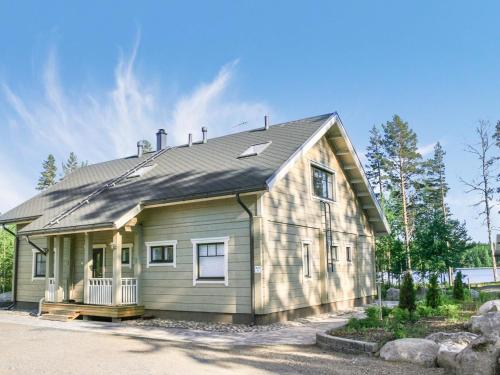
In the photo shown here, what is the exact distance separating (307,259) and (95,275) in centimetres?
822

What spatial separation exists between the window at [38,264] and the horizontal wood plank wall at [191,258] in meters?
6.15

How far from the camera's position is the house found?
1377cm

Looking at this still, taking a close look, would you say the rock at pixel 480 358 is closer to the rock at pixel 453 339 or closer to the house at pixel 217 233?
the rock at pixel 453 339

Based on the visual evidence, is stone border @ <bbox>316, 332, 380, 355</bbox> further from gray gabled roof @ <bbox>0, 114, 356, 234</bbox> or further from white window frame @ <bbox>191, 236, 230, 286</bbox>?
gray gabled roof @ <bbox>0, 114, 356, 234</bbox>

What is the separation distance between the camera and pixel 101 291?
1534cm

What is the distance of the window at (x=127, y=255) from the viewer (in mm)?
16375

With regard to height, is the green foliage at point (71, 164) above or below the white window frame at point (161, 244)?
above

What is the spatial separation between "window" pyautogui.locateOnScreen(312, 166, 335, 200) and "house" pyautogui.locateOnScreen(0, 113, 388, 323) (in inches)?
1.6

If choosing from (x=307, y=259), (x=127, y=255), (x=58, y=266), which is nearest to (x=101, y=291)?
(x=127, y=255)

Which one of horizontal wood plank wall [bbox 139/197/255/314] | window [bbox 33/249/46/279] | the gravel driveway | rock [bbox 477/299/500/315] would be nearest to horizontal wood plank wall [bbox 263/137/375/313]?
horizontal wood plank wall [bbox 139/197/255/314]

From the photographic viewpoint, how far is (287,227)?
15.0 m

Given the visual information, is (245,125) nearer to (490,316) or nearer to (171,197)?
(171,197)

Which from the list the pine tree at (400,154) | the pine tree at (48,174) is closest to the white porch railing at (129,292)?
the pine tree at (400,154)

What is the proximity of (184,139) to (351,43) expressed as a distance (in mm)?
8631
